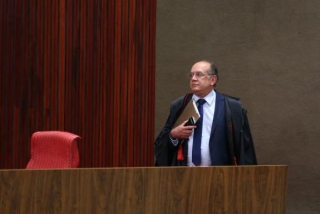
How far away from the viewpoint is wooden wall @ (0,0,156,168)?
4672 millimetres

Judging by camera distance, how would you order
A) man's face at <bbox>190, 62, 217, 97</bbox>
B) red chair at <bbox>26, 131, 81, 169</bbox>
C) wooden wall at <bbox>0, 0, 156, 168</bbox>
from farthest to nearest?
wooden wall at <bbox>0, 0, 156, 168</bbox>
man's face at <bbox>190, 62, 217, 97</bbox>
red chair at <bbox>26, 131, 81, 169</bbox>

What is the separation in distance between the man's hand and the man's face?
0.74 ft

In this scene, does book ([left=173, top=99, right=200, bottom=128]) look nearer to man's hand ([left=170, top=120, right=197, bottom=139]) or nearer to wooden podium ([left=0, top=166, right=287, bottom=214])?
man's hand ([left=170, top=120, right=197, bottom=139])

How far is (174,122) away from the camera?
377 centimetres

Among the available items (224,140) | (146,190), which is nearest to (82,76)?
(224,140)

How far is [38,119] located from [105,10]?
93cm

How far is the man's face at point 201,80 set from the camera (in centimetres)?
371

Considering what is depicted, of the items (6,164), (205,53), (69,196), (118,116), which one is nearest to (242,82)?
(205,53)

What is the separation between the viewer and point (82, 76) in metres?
4.72

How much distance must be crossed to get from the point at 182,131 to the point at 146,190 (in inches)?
34.4

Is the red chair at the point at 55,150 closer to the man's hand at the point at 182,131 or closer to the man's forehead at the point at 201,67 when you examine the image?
the man's hand at the point at 182,131

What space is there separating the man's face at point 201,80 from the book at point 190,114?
76 mm

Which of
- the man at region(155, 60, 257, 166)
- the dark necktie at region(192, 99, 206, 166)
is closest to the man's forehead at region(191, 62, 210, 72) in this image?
the man at region(155, 60, 257, 166)

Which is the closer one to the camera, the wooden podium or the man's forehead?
the wooden podium
